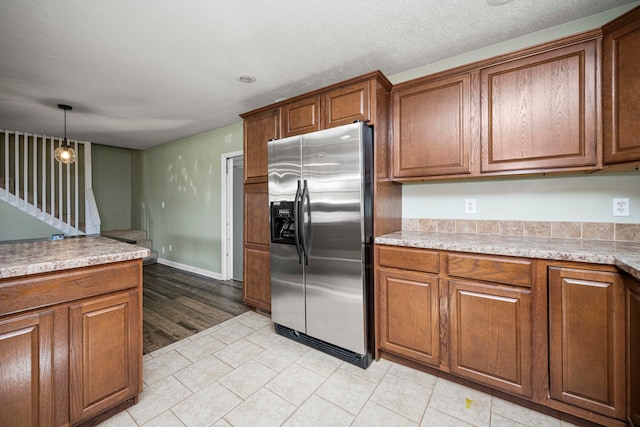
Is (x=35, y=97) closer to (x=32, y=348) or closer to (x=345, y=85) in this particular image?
(x=32, y=348)

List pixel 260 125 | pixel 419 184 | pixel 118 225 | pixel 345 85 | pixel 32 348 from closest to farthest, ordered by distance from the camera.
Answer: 1. pixel 32 348
2. pixel 345 85
3. pixel 419 184
4. pixel 260 125
5. pixel 118 225

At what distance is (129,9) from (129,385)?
231 centimetres

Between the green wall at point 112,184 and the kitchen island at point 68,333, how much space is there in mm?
4909

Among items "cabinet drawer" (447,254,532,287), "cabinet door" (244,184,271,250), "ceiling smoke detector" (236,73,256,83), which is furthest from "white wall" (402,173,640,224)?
"ceiling smoke detector" (236,73,256,83)

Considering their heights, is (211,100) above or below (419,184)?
above

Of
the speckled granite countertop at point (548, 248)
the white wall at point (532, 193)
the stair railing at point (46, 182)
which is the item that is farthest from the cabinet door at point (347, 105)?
the stair railing at point (46, 182)

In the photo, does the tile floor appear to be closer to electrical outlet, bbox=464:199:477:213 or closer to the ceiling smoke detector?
electrical outlet, bbox=464:199:477:213

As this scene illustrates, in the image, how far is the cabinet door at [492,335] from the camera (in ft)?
5.27

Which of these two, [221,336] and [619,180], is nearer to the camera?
[619,180]

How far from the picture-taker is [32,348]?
1284 millimetres

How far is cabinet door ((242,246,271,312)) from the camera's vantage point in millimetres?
2875

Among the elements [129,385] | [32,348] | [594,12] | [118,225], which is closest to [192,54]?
[32,348]

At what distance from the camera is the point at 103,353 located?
4.91 ft

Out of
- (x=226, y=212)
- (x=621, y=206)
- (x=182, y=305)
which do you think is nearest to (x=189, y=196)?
(x=226, y=212)
